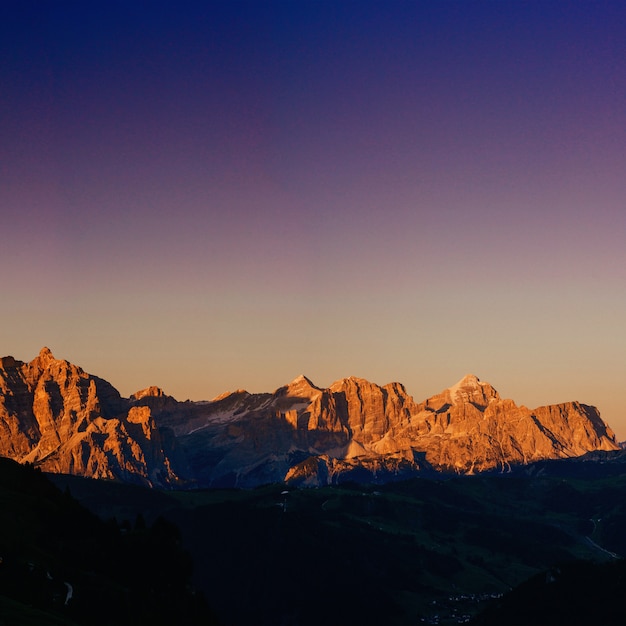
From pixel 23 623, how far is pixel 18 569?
51926mm

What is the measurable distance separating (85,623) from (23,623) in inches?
1697

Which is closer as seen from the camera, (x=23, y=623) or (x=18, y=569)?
(x=23, y=623)

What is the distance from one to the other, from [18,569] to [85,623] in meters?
18.2

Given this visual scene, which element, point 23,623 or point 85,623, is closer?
point 23,623

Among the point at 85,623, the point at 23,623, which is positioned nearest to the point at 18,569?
the point at 85,623

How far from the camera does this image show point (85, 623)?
18375 cm

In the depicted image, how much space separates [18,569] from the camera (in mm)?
192000

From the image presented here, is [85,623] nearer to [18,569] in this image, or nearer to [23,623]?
[18,569]

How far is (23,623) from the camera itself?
468ft
